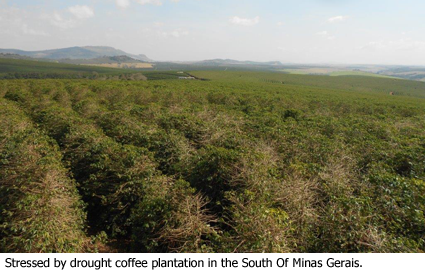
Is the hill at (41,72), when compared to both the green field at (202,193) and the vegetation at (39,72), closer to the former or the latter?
the vegetation at (39,72)

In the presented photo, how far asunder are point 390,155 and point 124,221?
1030 cm

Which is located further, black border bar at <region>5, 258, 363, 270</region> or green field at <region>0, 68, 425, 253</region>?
green field at <region>0, 68, 425, 253</region>

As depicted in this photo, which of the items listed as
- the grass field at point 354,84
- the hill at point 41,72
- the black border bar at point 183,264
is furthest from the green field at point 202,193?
the hill at point 41,72

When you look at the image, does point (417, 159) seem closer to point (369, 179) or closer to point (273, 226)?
point (369, 179)

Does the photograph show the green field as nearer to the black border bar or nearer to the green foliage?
the green foliage

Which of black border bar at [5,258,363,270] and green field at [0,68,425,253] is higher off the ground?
black border bar at [5,258,363,270]

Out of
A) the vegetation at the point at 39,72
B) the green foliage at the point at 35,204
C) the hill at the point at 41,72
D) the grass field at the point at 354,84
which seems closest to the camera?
the green foliage at the point at 35,204

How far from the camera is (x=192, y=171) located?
23.6ft

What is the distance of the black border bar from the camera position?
1961 millimetres

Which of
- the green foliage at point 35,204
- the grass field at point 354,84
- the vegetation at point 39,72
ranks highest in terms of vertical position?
the vegetation at point 39,72

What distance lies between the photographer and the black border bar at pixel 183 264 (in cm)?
196

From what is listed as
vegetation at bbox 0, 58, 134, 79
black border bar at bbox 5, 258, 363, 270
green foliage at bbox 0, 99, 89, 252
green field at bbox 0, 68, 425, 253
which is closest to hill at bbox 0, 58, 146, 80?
vegetation at bbox 0, 58, 134, 79

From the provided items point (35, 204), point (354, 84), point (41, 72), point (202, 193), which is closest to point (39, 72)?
point (41, 72)

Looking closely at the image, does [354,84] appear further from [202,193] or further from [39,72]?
[39,72]
